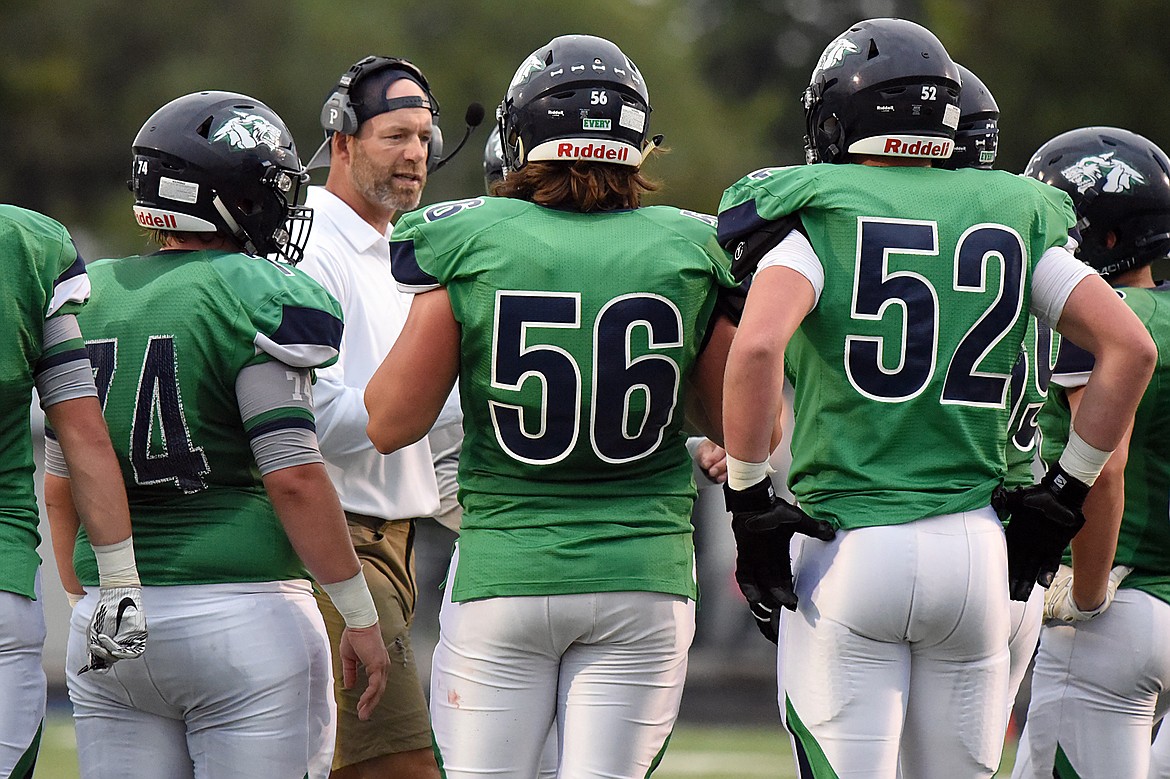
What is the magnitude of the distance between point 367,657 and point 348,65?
1281 inches

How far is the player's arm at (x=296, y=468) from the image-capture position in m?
3.74

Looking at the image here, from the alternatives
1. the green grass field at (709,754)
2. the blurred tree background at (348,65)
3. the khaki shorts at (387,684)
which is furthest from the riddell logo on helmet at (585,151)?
the blurred tree background at (348,65)

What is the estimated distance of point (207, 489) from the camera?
382 cm

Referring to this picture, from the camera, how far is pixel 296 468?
3.74 m

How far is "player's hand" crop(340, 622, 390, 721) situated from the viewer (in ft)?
13.1

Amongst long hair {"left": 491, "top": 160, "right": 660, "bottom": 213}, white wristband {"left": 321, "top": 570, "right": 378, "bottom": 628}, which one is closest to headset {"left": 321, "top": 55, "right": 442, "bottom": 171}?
long hair {"left": 491, "top": 160, "right": 660, "bottom": 213}

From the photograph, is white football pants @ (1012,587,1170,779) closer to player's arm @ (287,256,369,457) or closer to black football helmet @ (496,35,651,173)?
black football helmet @ (496,35,651,173)

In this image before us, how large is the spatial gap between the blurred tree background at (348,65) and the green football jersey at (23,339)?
78.5 ft

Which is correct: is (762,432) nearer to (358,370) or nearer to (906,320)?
(906,320)

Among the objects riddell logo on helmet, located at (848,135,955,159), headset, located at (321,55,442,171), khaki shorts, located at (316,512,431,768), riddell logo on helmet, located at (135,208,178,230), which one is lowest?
khaki shorts, located at (316,512,431,768)

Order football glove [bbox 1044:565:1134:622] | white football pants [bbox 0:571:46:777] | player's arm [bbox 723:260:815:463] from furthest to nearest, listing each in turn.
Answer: football glove [bbox 1044:565:1134:622]
player's arm [bbox 723:260:815:463]
white football pants [bbox 0:571:46:777]

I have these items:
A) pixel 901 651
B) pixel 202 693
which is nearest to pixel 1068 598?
pixel 901 651

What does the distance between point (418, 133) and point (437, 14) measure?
3365cm

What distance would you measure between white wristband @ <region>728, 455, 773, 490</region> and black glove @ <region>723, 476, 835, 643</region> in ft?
0.04
